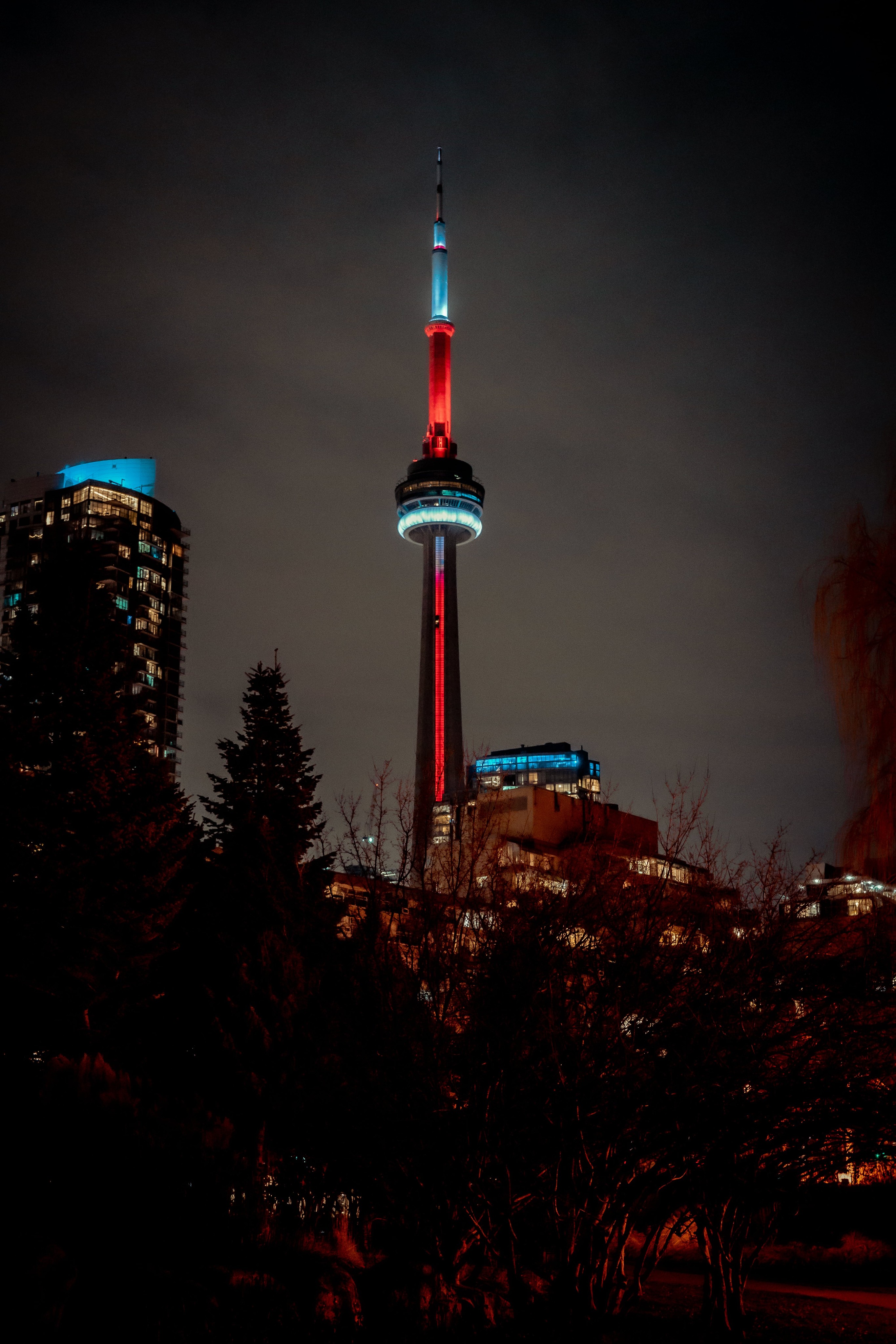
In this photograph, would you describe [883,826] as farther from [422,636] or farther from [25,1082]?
[422,636]

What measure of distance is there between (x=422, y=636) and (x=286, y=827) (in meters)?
108

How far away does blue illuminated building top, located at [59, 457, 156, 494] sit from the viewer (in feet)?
494

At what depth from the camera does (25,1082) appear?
1032 inches

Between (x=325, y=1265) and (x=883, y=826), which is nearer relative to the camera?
(x=883, y=826)

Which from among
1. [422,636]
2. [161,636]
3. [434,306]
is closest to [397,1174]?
[422,636]

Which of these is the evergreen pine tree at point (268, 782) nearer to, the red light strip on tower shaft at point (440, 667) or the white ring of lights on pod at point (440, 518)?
the red light strip on tower shaft at point (440, 667)

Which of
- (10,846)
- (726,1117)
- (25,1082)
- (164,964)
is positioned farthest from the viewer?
(164,964)

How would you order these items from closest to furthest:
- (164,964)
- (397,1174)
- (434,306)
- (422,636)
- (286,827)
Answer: (397,1174) < (164,964) < (286,827) < (422,636) < (434,306)

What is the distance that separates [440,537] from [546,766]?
43165 mm

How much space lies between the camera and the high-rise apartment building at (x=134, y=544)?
14500 centimetres

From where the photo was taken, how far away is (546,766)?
176750mm

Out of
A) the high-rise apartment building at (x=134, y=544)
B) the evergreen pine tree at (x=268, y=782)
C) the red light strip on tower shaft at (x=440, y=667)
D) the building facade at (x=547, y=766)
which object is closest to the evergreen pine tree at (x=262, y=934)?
the evergreen pine tree at (x=268, y=782)

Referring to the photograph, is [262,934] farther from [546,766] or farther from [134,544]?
[546,766]

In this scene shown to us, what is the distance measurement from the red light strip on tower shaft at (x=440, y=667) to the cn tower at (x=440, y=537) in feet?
0.26
